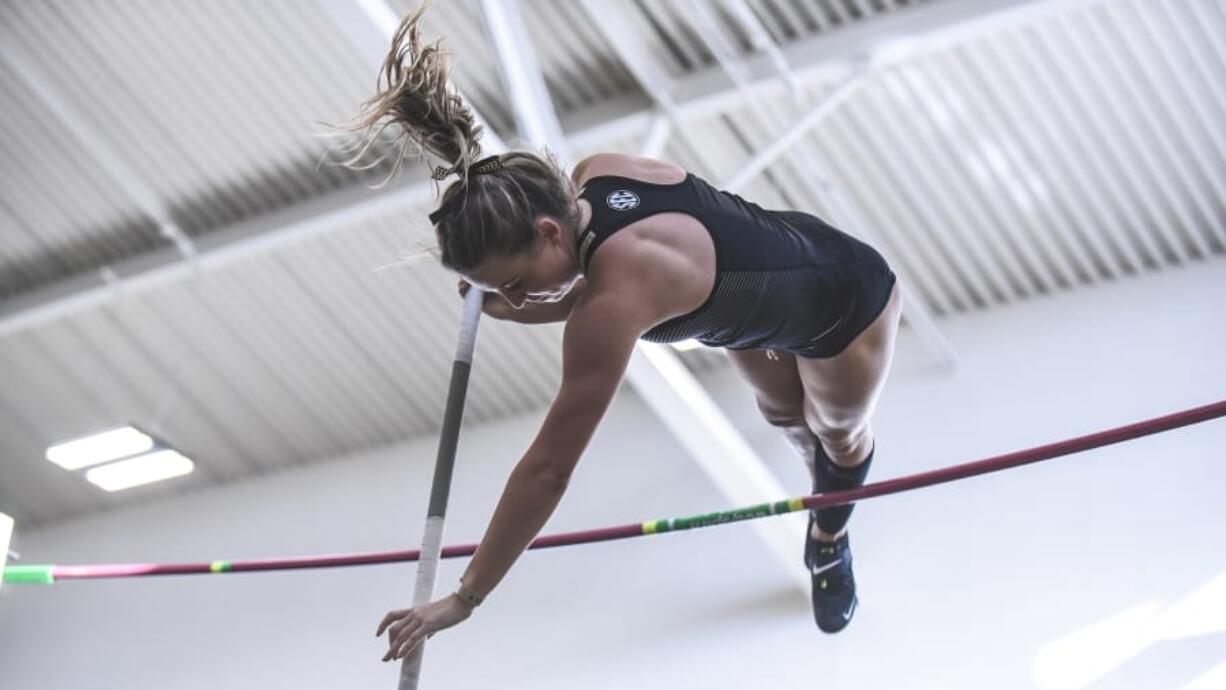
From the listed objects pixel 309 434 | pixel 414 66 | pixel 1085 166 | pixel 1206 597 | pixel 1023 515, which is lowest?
pixel 1206 597

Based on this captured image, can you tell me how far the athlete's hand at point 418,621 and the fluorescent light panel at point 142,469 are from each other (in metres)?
5.23

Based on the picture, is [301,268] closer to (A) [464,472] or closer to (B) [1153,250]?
(A) [464,472]

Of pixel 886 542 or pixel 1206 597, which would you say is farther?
pixel 886 542

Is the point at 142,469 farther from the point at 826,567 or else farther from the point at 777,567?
the point at 826,567

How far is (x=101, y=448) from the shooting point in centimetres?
705

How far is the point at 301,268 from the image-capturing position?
23.7 feet

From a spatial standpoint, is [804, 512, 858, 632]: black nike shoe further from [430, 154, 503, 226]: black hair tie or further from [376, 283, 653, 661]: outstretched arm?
[430, 154, 503, 226]: black hair tie

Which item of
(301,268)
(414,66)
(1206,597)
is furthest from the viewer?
(301,268)

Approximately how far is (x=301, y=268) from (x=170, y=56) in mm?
1290

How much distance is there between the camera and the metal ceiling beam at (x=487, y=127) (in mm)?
5177

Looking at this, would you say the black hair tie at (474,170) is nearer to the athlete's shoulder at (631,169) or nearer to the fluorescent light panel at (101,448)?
the athlete's shoulder at (631,169)

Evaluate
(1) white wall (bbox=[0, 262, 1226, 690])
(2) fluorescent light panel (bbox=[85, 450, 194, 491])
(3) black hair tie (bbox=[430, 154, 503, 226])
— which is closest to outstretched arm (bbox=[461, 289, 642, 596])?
(3) black hair tie (bbox=[430, 154, 503, 226])

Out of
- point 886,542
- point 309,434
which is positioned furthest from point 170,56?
point 886,542

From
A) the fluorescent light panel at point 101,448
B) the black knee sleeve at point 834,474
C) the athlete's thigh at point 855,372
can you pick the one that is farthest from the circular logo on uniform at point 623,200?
the fluorescent light panel at point 101,448
